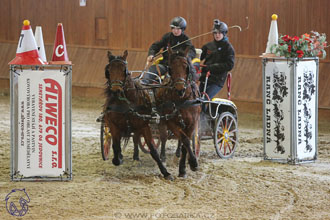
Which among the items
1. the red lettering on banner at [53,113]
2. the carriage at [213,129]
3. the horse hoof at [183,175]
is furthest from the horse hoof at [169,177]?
the red lettering on banner at [53,113]

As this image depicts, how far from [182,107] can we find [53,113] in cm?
158

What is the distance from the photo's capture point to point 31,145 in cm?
739

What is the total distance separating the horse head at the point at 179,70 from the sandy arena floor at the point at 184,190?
115 centimetres

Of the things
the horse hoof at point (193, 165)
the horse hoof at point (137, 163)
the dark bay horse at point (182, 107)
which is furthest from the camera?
the horse hoof at point (137, 163)

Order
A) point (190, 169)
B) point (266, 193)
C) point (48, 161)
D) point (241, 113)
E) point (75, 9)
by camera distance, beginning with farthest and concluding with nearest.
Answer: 1. point (75, 9)
2. point (241, 113)
3. point (190, 169)
4. point (48, 161)
5. point (266, 193)

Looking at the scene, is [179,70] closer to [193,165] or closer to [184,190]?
[193,165]

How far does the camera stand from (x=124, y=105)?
761 cm

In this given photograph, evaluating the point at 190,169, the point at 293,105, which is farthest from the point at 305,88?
the point at 190,169

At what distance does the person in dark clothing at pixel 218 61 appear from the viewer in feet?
29.9

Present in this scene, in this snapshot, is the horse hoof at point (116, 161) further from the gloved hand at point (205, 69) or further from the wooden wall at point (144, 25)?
the wooden wall at point (144, 25)

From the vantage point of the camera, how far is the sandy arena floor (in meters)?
6.16

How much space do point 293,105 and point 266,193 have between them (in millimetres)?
1971

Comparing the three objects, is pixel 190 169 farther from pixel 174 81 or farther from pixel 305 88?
pixel 305 88

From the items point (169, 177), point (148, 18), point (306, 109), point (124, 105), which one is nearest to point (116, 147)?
point (124, 105)
